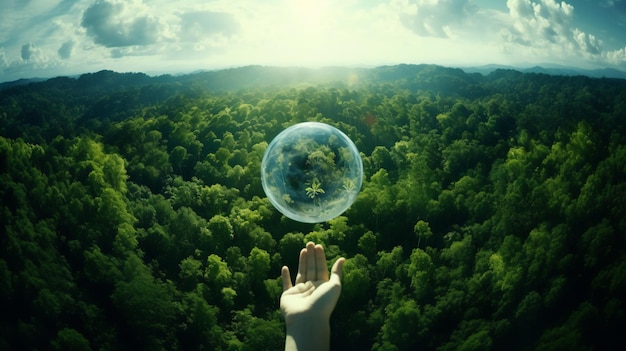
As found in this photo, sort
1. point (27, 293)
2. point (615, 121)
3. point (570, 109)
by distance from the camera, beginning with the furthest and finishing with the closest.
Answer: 1. point (570, 109)
2. point (615, 121)
3. point (27, 293)

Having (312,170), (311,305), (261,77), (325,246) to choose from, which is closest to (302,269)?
(311,305)

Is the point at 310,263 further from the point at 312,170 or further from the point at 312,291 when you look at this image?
the point at 312,170

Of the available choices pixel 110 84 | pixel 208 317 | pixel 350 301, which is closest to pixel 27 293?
pixel 208 317

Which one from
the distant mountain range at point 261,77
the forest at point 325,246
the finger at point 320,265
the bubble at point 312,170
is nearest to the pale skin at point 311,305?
the finger at point 320,265

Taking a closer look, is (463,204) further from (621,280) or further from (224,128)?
(224,128)

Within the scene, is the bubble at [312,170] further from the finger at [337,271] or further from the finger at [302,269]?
the finger at [337,271]

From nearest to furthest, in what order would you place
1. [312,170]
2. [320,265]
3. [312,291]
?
[312,291] → [320,265] → [312,170]
